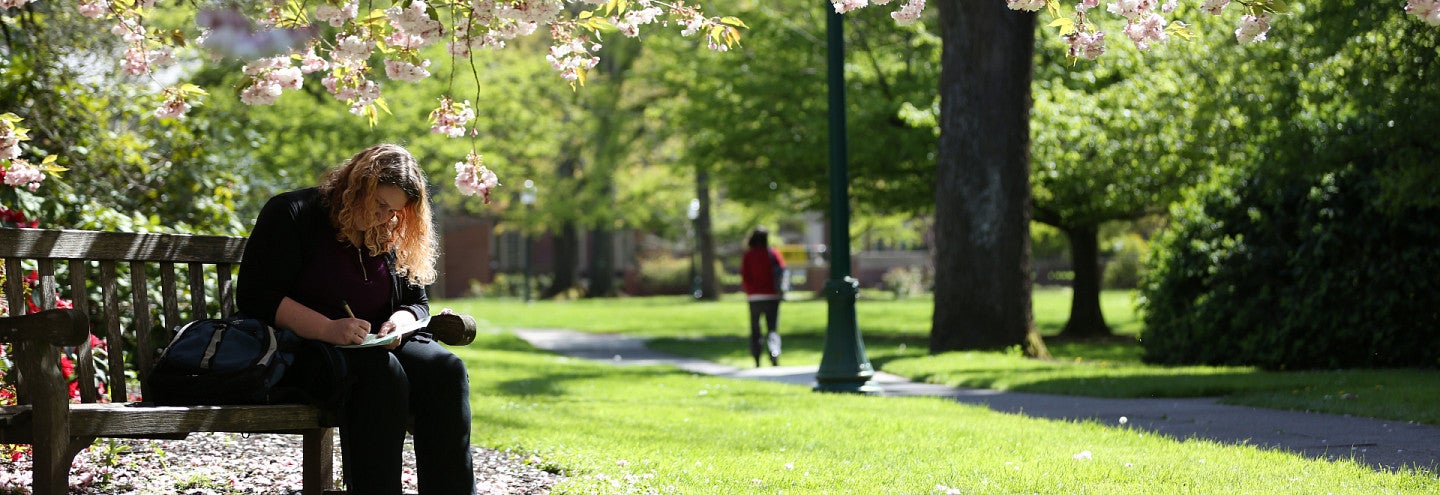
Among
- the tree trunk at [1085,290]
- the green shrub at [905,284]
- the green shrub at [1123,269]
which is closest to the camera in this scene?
the tree trunk at [1085,290]

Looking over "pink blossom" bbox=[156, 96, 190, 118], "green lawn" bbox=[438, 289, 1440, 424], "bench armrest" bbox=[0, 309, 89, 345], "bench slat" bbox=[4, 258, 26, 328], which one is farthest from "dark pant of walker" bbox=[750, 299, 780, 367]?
"bench armrest" bbox=[0, 309, 89, 345]

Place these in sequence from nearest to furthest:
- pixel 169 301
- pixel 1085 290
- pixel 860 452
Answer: pixel 169 301, pixel 860 452, pixel 1085 290

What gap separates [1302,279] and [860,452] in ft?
26.3

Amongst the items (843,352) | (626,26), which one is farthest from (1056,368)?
(626,26)

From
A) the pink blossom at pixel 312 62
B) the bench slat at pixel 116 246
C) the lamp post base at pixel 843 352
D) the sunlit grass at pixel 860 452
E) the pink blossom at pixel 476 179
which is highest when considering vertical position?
the pink blossom at pixel 312 62

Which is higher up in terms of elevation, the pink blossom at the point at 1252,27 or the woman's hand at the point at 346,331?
the pink blossom at the point at 1252,27

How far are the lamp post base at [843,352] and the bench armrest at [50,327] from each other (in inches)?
312

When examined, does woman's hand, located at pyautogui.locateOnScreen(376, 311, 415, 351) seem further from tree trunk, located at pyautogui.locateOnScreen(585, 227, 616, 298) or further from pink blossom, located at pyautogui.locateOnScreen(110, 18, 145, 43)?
tree trunk, located at pyautogui.locateOnScreen(585, 227, 616, 298)

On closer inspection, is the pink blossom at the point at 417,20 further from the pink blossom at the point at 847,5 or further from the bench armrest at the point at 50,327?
the pink blossom at the point at 847,5

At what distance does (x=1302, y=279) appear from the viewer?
13.3 m

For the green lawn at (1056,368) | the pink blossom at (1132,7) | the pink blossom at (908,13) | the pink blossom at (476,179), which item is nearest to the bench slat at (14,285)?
the pink blossom at (476,179)

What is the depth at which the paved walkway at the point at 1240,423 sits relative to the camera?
6.93m

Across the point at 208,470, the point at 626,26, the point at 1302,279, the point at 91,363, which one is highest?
the point at 626,26

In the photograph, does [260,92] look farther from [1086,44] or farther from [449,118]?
[1086,44]
